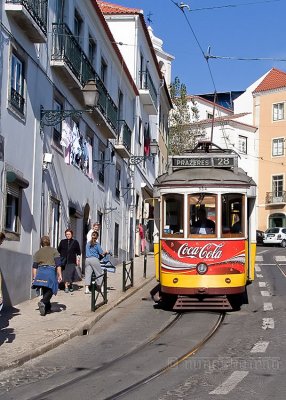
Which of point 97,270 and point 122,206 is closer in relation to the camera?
point 97,270

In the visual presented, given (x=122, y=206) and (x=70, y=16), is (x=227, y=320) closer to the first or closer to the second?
(x=70, y=16)

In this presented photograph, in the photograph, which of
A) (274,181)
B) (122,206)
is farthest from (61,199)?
(274,181)

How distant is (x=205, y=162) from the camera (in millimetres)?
15156

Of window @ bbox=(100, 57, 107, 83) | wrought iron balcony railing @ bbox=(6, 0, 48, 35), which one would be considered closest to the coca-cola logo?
wrought iron balcony railing @ bbox=(6, 0, 48, 35)

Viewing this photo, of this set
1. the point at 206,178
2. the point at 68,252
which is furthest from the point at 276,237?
the point at 206,178

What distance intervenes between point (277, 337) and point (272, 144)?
50.2m

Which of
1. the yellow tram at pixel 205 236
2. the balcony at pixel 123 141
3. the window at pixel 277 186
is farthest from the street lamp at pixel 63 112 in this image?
the window at pixel 277 186

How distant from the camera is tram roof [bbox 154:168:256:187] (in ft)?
46.2

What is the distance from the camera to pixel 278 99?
59.1 m

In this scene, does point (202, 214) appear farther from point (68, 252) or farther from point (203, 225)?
point (68, 252)

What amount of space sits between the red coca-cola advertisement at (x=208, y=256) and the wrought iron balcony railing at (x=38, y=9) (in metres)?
5.72

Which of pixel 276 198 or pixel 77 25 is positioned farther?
pixel 276 198

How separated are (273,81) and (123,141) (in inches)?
1421

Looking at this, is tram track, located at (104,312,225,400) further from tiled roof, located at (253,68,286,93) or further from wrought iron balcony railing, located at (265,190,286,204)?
tiled roof, located at (253,68,286,93)
